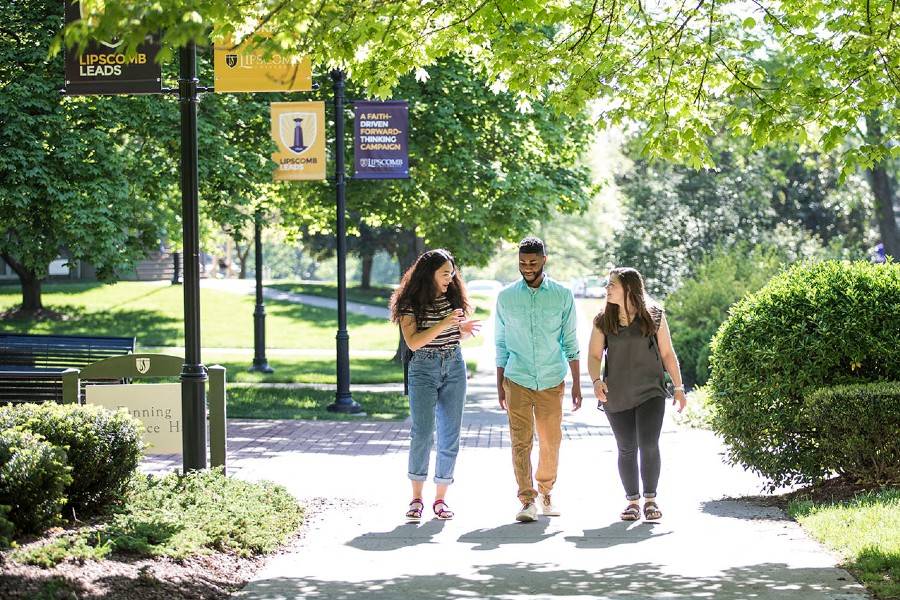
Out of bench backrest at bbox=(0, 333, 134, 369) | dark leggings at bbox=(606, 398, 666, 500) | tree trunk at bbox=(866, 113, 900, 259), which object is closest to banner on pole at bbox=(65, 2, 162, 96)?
dark leggings at bbox=(606, 398, 666, 500)

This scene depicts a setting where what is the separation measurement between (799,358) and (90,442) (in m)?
5.22

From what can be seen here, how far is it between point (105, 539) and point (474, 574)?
2.06 m

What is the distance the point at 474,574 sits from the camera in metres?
7.01

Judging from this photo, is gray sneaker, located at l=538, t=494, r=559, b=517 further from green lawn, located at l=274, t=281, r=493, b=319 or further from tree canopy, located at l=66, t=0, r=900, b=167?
green lawn, located at l=274, t=281, r=493, b=319

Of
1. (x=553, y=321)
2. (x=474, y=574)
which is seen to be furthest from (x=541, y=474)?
(x=474, y=574)

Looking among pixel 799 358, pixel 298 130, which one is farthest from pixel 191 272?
pixel 298 130

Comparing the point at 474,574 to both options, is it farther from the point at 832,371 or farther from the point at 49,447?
the point at 832,371

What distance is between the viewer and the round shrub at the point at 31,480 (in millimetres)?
6918

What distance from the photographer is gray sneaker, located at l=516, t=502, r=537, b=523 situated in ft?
28.6

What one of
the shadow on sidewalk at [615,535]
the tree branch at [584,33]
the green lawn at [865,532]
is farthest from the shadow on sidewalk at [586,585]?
the tree branch at [584,33]

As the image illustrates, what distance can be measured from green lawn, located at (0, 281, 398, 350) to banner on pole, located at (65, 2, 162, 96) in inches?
935

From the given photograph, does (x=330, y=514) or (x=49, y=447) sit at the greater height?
(x=49, y=447)

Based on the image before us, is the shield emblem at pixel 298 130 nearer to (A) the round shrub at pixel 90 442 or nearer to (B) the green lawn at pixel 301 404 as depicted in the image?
(B) the green lawn at pixel 301 404

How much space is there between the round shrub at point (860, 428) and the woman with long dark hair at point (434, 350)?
8.58 feet
